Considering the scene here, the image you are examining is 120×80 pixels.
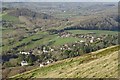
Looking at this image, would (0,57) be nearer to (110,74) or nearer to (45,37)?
(45,37)

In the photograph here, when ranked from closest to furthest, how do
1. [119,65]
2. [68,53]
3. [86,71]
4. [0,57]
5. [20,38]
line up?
[119,65] → [86,71] → [68,53] → [0,57] → [20,38]

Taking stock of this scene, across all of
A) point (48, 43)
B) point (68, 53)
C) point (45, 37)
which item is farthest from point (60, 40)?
point (68, 53)

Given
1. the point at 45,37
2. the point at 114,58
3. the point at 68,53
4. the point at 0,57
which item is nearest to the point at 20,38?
the point at 45,37

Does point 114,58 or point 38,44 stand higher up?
point 114,58

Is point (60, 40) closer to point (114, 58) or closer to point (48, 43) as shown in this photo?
point (48, 43)

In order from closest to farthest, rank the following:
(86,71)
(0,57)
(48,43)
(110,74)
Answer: (110,74) < (86,71) < (0,57) < (48,43)

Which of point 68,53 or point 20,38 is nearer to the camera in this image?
point 68,53

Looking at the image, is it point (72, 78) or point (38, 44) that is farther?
point (38, 44)

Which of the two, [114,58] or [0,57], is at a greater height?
[114,58]

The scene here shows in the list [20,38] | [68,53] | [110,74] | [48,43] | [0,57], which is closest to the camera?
[110,74]
